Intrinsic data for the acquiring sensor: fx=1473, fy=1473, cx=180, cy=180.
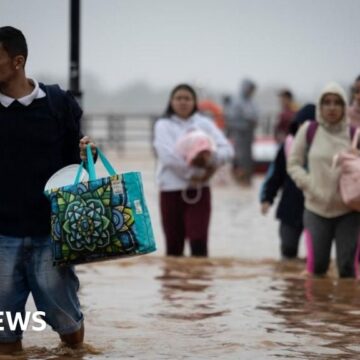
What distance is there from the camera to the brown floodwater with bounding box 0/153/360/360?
830 centimetres

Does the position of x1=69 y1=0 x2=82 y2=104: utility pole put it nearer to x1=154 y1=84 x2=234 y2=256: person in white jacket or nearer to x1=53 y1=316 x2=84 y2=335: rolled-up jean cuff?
x1=154 y1=84 x2=234 y2=256: person in white jacket

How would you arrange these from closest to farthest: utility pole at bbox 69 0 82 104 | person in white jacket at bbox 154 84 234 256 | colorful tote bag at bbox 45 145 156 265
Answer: colorful tote bag at bbox 45 145 156 265
utility pole at bbox 69 0 82 104
person in white jacket at bbox 154 84 234 256

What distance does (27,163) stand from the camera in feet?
24.9

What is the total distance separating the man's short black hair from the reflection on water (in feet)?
5.50

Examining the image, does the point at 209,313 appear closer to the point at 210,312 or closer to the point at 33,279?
the point at 210,312

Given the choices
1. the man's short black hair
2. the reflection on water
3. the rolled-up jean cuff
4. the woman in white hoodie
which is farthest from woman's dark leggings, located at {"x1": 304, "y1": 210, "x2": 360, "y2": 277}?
the man's short black hair

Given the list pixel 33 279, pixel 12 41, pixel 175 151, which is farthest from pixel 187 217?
pixel 12 41

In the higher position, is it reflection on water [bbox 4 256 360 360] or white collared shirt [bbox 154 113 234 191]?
white collared shirt [bbox 154 113 234 191]

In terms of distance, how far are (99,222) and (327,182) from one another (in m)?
4.02

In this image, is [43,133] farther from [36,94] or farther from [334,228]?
[334,228]

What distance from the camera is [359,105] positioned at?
12.0 metres

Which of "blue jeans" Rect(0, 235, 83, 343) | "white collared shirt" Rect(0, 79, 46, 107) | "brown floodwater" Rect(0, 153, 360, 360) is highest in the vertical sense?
"white collared shirt" Rect(0, 79, 46, 107)

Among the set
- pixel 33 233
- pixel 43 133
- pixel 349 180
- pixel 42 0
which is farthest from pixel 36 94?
pixel 42 0

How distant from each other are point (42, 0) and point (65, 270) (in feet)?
16.7
